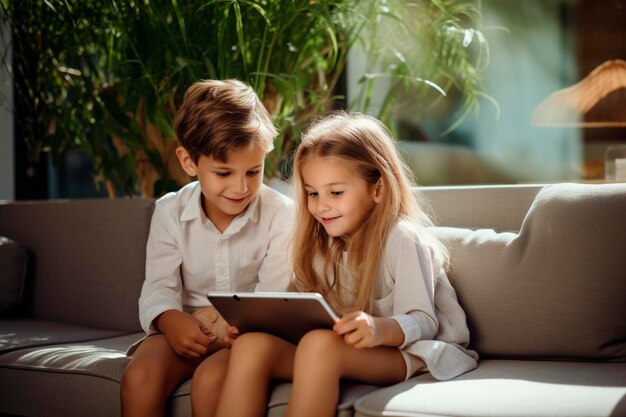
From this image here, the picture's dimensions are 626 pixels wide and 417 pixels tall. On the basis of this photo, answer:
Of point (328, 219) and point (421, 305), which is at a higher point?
point (328, 219)

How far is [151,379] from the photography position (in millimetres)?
1617

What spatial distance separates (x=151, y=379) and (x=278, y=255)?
0.43m

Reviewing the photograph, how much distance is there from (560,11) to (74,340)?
2.04 meters

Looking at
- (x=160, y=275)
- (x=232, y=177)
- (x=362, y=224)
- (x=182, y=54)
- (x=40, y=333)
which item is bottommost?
(x=40, y=333)

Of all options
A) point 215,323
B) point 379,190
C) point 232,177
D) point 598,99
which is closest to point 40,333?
point 215,323

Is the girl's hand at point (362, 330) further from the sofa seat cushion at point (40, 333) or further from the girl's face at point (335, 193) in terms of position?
the sofa seat cushion at point (40, 333)

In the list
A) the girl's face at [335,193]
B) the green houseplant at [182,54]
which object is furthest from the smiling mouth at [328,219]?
the green houseplant at [182,54]

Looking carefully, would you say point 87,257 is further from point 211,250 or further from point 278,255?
point 278,255

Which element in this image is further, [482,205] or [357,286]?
[482,205]

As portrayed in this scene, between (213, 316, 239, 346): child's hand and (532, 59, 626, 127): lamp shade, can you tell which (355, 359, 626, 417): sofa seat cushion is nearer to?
(213, 316, 239, 346): child's hand

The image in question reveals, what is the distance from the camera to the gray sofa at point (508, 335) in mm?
1373

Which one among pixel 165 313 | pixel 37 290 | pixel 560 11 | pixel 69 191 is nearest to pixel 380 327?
pixel 165 313

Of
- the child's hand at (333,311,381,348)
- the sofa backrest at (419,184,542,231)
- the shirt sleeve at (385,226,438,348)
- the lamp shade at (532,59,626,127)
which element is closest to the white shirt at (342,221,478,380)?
the shirt sleeve at (385,226,438,348)

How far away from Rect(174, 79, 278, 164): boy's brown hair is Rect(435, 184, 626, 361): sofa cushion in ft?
1.77
